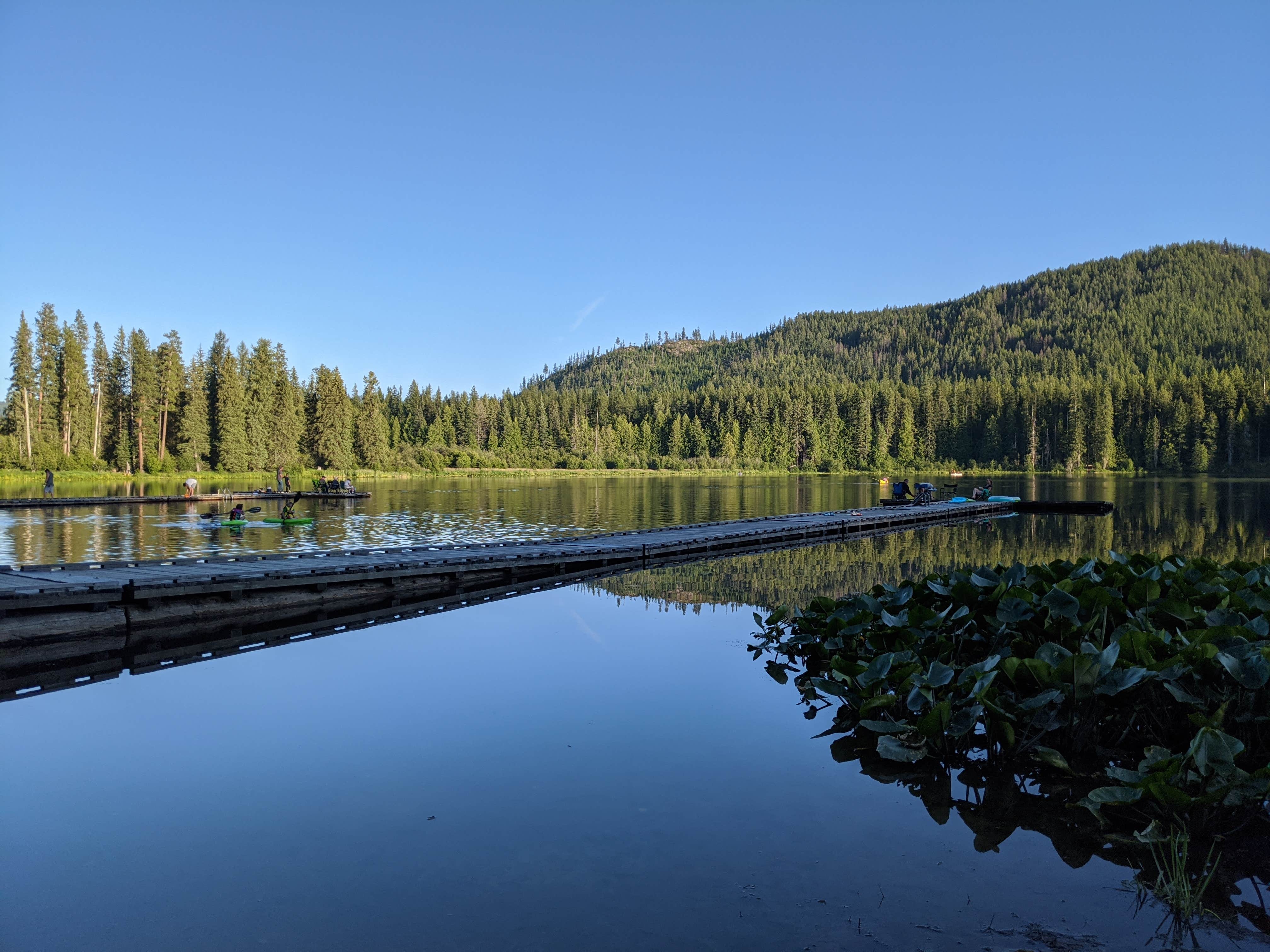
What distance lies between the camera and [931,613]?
10.0m

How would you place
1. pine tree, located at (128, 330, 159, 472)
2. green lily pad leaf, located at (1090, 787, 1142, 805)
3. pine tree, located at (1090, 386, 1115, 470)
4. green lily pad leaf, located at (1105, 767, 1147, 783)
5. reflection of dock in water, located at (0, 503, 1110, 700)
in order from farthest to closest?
1. pine tree, located at (1090, 386, 1115, 470)
2. pine tree, located at (128, 330, 159, 472)
3. reflection of dock in water, located at (0, 503, 1110, 700)
4. green lily pad leaf, located at (1105, 767, 1147, 783)
5. green lily pad leaf, located at (1090, 787, 1142, 805)

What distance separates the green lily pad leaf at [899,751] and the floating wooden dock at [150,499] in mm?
44196

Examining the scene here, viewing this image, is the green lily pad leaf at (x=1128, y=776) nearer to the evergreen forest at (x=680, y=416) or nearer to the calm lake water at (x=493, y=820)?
the calm lake water at (x=493, y=820)

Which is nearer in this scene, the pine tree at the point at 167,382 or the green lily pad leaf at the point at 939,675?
the green lily pad leaf at the point at 939,675

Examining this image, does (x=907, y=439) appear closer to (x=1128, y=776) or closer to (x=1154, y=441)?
(x=1154, y=441)

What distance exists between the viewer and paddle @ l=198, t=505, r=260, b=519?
3447cm

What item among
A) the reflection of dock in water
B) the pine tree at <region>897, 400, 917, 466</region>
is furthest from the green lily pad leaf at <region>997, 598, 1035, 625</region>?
the pine tree at <region>897, 400, 917, 466</region>

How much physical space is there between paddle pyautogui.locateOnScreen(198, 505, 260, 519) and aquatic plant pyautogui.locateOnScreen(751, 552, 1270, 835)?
29827 mm

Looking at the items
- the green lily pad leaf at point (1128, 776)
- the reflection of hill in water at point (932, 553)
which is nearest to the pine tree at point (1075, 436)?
the reflection of hill in water at point (932, 553)

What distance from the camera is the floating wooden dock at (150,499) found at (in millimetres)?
40750

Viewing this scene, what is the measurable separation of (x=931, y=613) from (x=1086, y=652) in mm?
2485

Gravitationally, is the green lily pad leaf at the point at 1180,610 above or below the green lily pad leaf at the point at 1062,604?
below

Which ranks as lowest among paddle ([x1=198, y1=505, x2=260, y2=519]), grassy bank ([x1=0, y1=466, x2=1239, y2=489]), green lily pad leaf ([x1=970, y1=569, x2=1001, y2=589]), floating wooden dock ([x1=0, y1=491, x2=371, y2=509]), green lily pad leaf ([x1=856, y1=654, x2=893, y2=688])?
green lily pad leaf ([x1=856, y1=654, x2=893, y2=688])

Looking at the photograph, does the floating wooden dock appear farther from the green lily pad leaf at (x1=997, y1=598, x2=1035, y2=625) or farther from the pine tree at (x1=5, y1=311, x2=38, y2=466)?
the green lily pad leaf at (x1=997, y1=598, x2=1035, y2=625)
